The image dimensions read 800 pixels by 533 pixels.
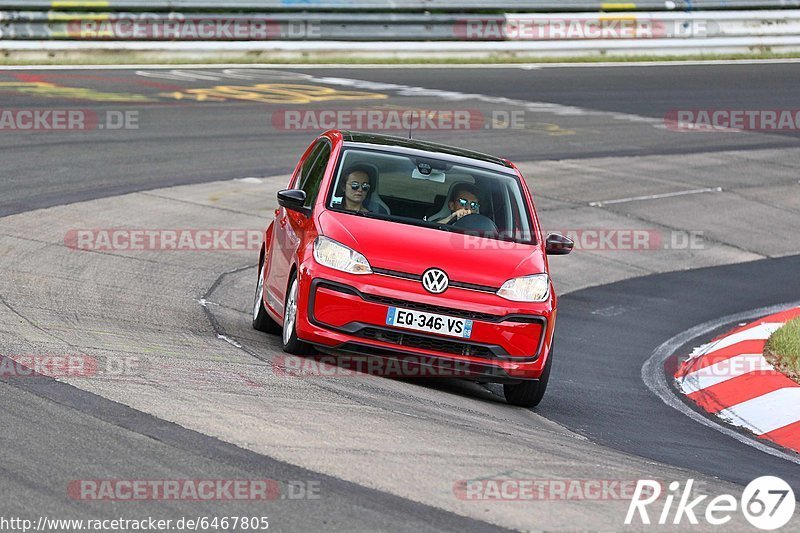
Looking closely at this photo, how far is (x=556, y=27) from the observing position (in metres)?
29.3

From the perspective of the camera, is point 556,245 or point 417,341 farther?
point 556,245

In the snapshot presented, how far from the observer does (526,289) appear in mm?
8828

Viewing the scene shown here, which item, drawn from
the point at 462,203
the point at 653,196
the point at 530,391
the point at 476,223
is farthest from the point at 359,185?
the point at 653,196

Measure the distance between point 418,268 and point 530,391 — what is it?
46.0 inches

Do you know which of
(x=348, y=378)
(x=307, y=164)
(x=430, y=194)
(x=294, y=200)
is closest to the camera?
(x=348, y=378)

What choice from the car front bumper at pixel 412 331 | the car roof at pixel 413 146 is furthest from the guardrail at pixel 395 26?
the car front bumper at pixel 412 331

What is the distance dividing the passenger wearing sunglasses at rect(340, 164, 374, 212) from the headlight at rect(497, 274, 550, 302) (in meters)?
1.21

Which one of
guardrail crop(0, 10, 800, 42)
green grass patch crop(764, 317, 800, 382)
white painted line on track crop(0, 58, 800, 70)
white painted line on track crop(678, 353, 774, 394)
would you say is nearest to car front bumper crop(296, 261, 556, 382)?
white painted line on track crop(678, 353, 774, 394)

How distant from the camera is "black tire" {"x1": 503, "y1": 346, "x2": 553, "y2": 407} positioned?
8914 mm

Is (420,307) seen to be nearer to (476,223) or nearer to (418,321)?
(418,321)

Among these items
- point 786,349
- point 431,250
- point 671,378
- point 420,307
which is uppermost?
point 431,250

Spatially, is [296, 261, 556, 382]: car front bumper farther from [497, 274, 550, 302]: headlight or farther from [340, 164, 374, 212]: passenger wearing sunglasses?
[340, 164, 374, 212]: passenger wearing sunglasses

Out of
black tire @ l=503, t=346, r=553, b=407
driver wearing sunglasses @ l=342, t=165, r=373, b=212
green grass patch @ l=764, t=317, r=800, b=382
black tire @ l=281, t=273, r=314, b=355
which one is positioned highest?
driver wearing sunglasses @ l=342, t=165, r=373, b=212

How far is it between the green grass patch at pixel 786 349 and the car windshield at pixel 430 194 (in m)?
2.53
